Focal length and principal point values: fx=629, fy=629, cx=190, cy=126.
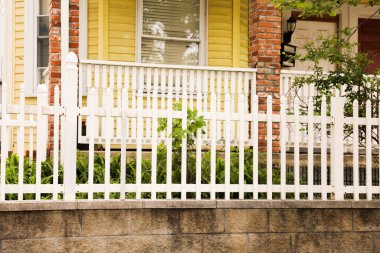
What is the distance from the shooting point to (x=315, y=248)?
655cm

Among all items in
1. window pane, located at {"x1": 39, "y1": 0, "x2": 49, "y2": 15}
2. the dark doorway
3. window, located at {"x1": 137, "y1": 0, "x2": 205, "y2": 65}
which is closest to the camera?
window, located at {"x1": 137, "y1": 0, "x2": 205, "y2": 65}

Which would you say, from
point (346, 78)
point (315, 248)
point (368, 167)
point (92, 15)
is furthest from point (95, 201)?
point (92, 15)

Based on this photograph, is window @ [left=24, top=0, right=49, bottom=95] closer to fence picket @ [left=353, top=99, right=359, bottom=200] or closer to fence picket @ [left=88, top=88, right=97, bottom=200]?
fence picket @ [left=88, top=88, right=97, bottom=200]

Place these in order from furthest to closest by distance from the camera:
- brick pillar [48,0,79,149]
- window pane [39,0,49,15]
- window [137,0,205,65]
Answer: window pane [39,0,49,15]
window [137,0,205,65]
brick pillar [48,0,79,149]

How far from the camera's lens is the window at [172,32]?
11578mm

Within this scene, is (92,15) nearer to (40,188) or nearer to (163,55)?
(163,55)

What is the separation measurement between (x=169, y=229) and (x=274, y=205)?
111cm

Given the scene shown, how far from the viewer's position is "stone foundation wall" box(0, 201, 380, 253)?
5.88 m

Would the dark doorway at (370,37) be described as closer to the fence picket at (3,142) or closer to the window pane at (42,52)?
the window pane at (42,52)

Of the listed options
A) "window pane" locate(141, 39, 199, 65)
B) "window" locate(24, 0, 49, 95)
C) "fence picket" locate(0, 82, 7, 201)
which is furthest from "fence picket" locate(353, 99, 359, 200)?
"window" locate(24, 0, 49, 95)

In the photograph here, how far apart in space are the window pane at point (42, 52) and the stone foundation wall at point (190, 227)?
6.34m

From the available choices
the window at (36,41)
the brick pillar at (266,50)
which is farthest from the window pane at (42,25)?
the brick pillar at (266,50)

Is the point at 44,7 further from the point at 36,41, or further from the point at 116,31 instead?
the point at 116,31

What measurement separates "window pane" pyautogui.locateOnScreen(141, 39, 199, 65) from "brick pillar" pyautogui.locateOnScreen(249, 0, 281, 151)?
219 cm
